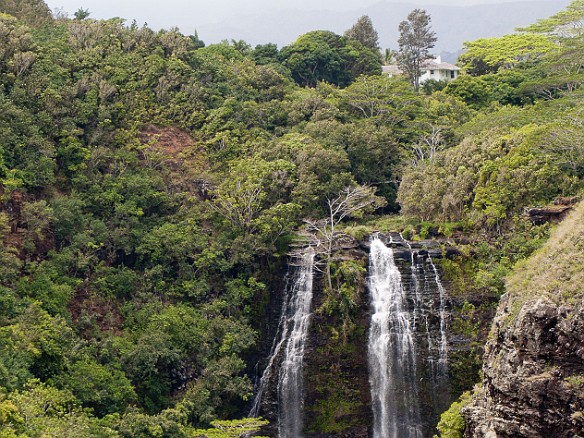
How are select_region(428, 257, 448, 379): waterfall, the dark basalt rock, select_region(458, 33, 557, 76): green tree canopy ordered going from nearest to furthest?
the dark basalt rock < select_region(428, 257, 448, 379): waterfall < select_region(458, 33, 557, 76): green tree canopy

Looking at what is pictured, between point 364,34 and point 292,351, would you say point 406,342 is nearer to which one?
point 292,351

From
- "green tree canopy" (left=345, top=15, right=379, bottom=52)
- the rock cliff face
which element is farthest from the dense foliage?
"green tree canopy" (left=345, top=15, right=379, bottom=52)

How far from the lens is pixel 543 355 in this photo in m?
17.3

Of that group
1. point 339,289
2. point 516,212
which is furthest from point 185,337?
point 516,212

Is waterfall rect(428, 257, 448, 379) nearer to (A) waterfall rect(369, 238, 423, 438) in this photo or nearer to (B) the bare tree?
(A) waterfall rect(369, 238, 423, 438)

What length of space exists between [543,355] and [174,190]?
22.0m

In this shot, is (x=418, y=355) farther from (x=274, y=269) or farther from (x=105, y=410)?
(x=105, y=410)

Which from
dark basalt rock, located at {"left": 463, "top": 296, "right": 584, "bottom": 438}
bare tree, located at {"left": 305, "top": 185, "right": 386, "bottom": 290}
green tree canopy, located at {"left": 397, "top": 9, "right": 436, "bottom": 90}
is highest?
green tree canopy, located at {"left": 397, "top": 9, "right": 436, "bottom": 90}

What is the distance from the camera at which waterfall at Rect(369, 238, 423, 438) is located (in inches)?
1169

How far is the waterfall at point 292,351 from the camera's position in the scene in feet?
100

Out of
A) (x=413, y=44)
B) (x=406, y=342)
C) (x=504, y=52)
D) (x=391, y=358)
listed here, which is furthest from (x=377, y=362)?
(x=413, y=44)

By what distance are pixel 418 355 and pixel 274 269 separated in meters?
7.07

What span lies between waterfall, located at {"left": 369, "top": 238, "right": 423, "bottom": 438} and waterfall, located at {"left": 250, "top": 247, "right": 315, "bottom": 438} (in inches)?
104

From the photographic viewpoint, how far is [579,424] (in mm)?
16547
